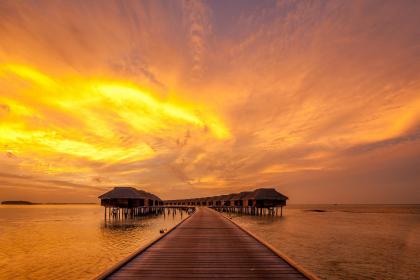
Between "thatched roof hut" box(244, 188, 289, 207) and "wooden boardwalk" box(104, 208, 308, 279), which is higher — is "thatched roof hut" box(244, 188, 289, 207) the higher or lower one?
the higher one

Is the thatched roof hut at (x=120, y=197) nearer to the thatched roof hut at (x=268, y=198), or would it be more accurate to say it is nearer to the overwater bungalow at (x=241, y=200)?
the thatched roof hut at (x=268, y=198)

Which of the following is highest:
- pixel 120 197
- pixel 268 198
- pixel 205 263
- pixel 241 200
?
pixel 120 197

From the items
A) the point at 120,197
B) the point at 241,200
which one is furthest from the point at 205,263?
the point at 241,200

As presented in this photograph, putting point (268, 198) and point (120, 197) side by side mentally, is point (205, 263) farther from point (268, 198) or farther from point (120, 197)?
point (268, 198)

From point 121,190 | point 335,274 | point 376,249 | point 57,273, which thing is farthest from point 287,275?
point 121,190

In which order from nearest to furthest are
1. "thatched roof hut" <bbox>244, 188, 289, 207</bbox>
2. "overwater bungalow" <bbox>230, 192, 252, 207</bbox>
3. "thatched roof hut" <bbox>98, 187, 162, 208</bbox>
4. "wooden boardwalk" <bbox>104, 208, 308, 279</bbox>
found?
"wooden boardwalk" <bbox>104, 208, 308, 279</bbox> → "thatched roof hut" <bbox>98, 187, 162, 208</bbox> → "thatched roof hut" <bbox>244, 188, 289, 207</bbox> → "overwater bungalow" <bbox>230, 192, 252, 207</bbox>

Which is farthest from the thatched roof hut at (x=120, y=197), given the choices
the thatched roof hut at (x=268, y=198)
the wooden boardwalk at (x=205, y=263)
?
the wooden boardwalk at (x=205, y=263)

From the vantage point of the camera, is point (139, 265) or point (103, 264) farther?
point (103, 264)

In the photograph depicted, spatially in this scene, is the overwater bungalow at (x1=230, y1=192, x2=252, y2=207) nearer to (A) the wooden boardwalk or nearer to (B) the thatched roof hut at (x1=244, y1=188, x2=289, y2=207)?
(B) the thatched roof hut at (x1=244, y1=188, x2=289, y2=207)

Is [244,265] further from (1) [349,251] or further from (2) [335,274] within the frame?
(1) [349,251]

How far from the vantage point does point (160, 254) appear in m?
11.3

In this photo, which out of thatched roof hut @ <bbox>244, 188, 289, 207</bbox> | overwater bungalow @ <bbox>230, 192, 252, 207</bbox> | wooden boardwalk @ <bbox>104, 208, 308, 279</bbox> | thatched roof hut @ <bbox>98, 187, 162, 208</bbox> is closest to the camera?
wooden boardwalk @ <bbox>104, 208, 308, 279</bbox>

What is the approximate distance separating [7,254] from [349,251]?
26178 mm

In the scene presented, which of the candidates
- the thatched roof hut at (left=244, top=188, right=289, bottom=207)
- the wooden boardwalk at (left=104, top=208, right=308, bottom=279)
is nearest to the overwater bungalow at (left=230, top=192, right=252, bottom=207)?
the thatched roof hut at (left=244, top=188, right=289, bottom=207)
